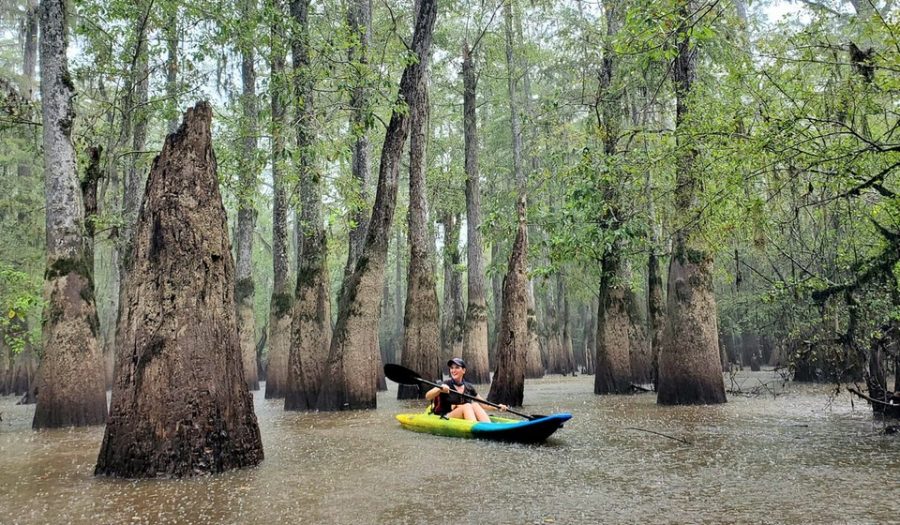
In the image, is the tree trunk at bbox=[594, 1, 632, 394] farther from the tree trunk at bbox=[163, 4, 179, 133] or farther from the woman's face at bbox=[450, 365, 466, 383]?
the tree trunk at bbox=[163, 4, 179, 133]

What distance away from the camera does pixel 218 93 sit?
1756 centimetres

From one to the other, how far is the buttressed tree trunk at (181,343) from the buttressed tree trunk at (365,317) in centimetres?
500

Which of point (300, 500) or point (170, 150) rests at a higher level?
point (170, 150)

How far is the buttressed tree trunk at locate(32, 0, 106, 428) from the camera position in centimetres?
984

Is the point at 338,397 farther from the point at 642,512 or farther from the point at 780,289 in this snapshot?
the point at 642,512

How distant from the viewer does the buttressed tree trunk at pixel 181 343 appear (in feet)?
18.6

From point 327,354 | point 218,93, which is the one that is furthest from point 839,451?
point 218,93

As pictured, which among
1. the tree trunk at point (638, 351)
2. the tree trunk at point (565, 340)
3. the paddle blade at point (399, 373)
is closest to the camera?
the paddle blade at point (399, 373)

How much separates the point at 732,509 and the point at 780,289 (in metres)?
5.45

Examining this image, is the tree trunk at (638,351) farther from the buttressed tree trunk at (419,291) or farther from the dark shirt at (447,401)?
the dark shirt at (447,401)

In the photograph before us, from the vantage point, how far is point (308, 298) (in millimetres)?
12461

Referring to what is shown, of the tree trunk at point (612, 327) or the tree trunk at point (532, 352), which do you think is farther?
the tree trunk at point (532, 352)

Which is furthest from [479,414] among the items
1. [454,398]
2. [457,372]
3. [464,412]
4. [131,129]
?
[131,129]

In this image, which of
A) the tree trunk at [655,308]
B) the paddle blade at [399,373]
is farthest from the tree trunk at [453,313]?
the paddle blade at [399,373]
